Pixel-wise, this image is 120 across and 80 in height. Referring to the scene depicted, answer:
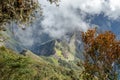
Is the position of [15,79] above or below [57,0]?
below

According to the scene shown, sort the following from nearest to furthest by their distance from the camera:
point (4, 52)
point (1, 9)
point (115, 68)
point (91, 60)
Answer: point (1, 9) → point (4, 52) → point (115, 68) → point (91, 60)

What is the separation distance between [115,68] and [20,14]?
2833 cm

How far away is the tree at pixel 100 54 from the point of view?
4597 centimetres

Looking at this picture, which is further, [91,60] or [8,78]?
[91,60]

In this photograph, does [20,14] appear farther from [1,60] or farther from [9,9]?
[1,60]

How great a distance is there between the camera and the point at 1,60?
35.1 metres

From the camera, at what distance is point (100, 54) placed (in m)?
46.3

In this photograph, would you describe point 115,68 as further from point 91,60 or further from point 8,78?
point 8,78

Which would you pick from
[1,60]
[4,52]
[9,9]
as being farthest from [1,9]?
[4,52]

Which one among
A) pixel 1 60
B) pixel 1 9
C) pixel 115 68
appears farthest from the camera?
pixel 115 68

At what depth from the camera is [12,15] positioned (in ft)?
67.4

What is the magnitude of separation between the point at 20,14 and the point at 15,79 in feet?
56.7

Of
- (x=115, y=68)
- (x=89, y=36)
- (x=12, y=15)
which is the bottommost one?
(x=115, y=68)

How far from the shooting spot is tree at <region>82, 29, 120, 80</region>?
46.0m
